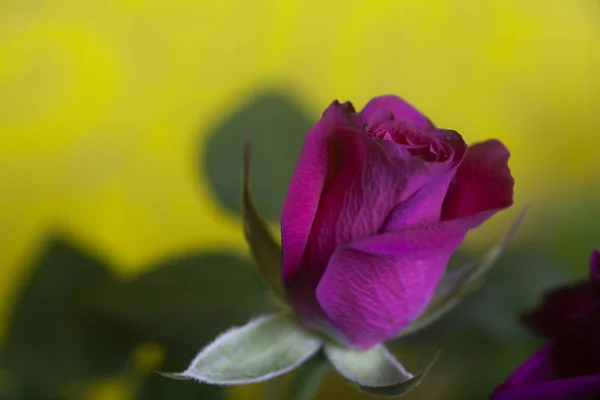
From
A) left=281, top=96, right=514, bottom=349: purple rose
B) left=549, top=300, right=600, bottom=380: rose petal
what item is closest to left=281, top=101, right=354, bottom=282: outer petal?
left=281, top=96, right=514, bottom=349: purple rose

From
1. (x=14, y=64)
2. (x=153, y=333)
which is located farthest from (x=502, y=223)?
(x=14, y=64)

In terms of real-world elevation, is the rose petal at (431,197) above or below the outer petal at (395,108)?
below

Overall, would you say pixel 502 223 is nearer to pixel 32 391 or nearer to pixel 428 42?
pixel 428 42

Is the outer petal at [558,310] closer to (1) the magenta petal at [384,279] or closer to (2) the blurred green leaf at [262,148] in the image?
(1) the magenta petal at [384,279]

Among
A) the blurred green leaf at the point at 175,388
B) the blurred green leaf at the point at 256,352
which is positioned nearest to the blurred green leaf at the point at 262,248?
the blurred green leaf at the point at 256,352

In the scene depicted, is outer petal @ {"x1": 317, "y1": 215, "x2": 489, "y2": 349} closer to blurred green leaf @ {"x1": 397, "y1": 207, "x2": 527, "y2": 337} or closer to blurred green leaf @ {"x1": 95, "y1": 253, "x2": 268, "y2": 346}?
blurred green leaf @ {"x1": 397, "y1": 207, "x2": 527, "y2": 337}
